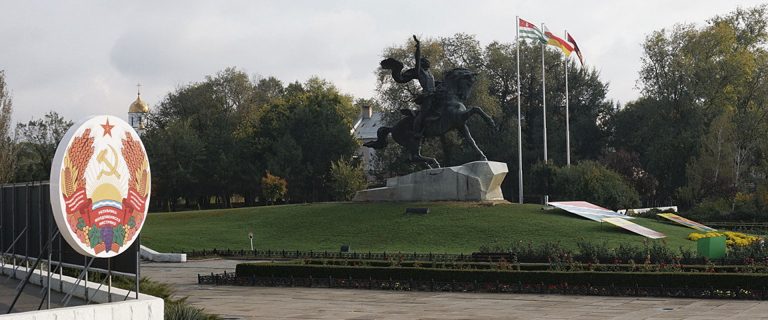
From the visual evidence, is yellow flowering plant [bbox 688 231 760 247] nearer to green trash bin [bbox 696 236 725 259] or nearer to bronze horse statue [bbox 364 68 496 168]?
green trash bin [bbox 696 236 725 259]

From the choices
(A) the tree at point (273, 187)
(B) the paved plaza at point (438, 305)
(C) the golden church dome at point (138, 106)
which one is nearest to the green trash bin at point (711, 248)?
(B) the paved plaza at point (438, 305)

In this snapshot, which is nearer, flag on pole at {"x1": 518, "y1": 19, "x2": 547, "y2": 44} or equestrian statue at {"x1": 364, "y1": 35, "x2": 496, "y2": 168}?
equestrian statue at {"x1": 364, "y1": 35, "x2": 496, "y2": 168}

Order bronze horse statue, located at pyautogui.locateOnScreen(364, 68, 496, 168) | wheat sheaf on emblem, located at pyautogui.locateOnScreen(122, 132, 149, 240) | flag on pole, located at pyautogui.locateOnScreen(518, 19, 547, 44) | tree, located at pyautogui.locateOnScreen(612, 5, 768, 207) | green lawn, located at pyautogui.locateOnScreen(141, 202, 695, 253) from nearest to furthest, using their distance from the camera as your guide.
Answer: wheat sheaf on emblem, located at pyautogui.locateOnScreen(122, 132, 149, 240) < green lawn, located at pyautogui.locateOnScreen(141, 202, 695, 253) < bronze horse statue, located at pyautogui.locateOnScreen(364, 68, 496, 168) < flag on pole, located at pyautogui.locateOnScreen(518, 19, 547, 44) < tree, located at pyautogui.locateOnScreen(612, 5, 768, 207)

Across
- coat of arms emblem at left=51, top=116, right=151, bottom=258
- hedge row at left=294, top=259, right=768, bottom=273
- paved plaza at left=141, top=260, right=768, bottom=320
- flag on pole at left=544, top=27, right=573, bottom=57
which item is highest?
flag on pole at left=544, top=27, right=573, bottom=57

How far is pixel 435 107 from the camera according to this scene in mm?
55219

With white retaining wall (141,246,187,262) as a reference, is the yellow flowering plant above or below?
above

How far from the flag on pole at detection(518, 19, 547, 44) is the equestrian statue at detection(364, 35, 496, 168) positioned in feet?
24.9

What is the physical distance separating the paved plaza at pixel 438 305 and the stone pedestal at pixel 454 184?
24.4 meters

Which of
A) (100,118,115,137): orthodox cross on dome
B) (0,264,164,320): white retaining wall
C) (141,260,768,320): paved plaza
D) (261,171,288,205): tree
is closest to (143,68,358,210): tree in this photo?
(261,171,288,205): tree

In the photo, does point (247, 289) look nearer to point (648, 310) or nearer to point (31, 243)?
point (31, 243)

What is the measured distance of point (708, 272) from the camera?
29.4m

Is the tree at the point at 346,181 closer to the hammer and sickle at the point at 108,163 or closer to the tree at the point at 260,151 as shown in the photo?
the tree at the point at 260,151

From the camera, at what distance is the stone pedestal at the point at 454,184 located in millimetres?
54969

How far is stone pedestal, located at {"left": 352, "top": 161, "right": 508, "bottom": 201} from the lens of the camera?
180 ft
